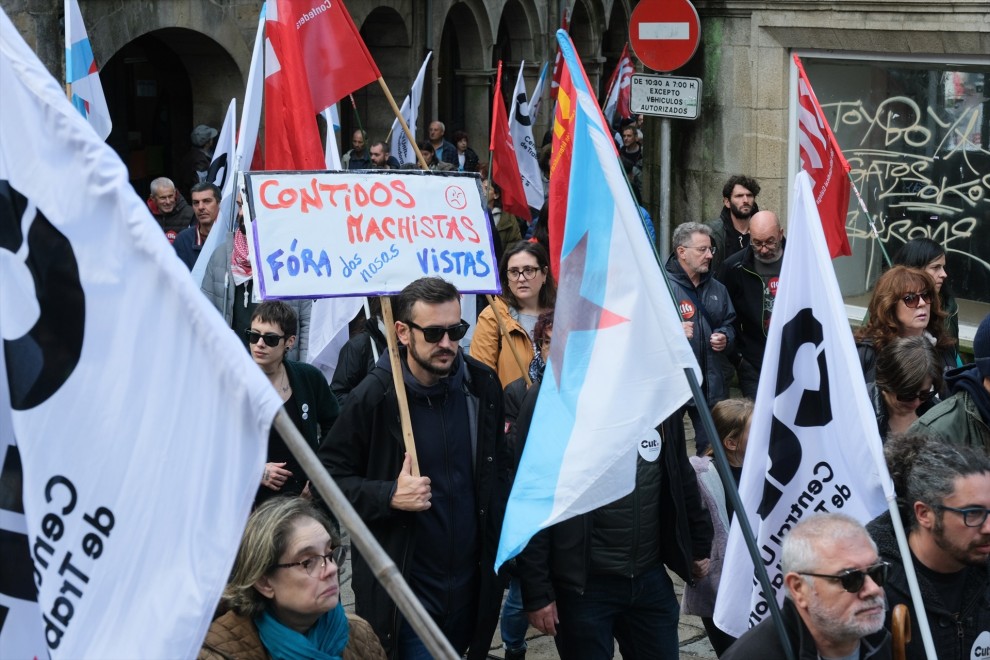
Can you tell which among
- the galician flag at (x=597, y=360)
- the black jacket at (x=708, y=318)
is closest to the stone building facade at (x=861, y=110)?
the black jacket at (x=708, y=318)

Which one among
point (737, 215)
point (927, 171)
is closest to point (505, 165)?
point (737, 215)

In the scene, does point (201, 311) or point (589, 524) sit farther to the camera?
point (589, 524)

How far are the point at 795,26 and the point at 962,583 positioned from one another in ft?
22.1

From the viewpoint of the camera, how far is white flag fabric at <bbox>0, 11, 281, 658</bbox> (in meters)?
2.62

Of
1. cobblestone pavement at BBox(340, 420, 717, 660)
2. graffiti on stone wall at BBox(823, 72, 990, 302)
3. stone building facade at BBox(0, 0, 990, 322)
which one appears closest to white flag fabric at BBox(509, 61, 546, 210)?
stone building facade at BBox(0, 0, 990, 322)

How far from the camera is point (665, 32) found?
9.67 meters

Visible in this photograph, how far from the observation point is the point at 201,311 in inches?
104

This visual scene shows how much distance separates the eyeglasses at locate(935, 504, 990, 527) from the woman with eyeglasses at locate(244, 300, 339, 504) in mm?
2411

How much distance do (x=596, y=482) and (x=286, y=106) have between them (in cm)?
388

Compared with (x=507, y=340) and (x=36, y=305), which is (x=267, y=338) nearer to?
(x=507, y=340)

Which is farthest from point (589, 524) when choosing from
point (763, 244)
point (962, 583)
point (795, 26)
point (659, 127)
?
point (659, 127)

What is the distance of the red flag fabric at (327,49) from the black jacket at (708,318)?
1835 millimetres

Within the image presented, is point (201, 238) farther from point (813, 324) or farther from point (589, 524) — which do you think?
point (813, 324)

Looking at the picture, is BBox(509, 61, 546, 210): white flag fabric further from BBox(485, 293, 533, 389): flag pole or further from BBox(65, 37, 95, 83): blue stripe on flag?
BBox(485, 293, 533, 389): flag pole
